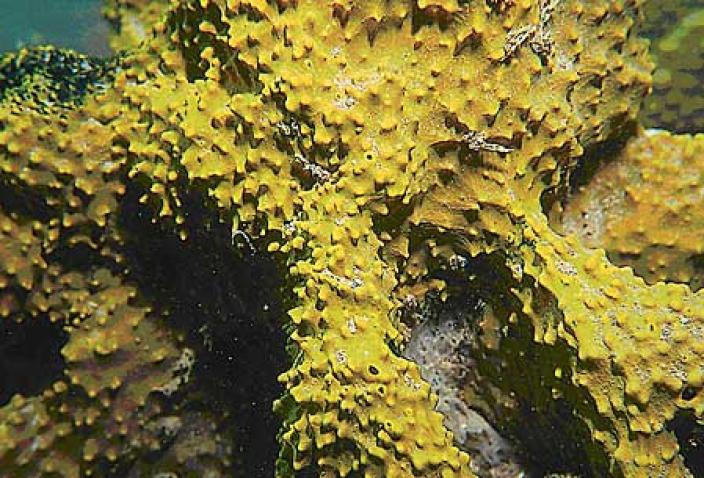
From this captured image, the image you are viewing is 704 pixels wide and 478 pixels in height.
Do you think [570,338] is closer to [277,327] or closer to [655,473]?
[655,473]

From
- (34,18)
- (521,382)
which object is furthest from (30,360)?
(34,18)

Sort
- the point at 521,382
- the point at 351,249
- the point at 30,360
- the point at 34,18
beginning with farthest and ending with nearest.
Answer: the point at 34,18 < the point at 30,360 < the point at 521,382 < the point at 351,249

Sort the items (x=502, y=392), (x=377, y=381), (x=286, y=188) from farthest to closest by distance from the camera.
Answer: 1. (x=502, y=392)
2. (x=286, y=188)
3. (x=377, y=381)

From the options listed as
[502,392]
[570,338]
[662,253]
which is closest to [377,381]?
[570,338]

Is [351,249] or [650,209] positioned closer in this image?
[351,249]

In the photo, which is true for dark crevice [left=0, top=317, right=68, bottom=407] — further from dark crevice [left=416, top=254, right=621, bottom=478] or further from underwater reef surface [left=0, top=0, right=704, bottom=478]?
dark crevice [left=416, top=254, right=621, bottom=478]

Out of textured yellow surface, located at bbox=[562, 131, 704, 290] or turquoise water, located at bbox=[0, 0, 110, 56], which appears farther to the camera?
turquoise water, located at bbox=[0, 0, 110, 56]

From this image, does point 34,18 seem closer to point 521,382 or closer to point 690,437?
point 521,382

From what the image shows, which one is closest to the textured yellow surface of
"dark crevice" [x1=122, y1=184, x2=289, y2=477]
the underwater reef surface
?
the underwater reef surface

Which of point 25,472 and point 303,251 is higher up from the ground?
point 303,251
